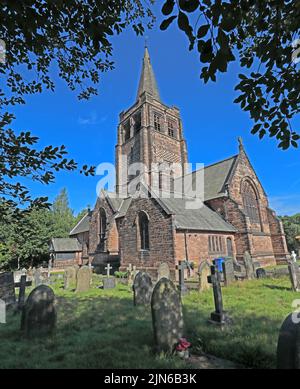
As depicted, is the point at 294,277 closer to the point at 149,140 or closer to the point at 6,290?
the point at 6,290

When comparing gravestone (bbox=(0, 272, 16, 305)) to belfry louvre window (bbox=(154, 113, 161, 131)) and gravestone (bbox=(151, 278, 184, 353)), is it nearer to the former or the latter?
gravestone (bbox=(151, 278, 184, 353))

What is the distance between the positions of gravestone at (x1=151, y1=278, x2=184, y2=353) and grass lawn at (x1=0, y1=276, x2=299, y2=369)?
334 millimetres

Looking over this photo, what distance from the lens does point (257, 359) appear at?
4059mm

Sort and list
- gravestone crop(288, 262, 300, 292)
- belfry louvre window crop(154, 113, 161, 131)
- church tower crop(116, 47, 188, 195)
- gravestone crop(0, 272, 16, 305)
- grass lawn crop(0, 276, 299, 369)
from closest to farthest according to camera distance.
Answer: grass lawn crop(0, 276, 299, 369) → gravestone crop(0, 272, 16, 305) → gravestone crop(288, 262, 300, 292) → church tower crop(116, 47, 188, 195) → belfry louvre window crop(154, 113, 161, 131)

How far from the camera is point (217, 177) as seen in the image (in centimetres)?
2720

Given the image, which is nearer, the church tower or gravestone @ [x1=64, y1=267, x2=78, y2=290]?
gravestone @ [x1=64, y1=267, x2=78, y2=290]

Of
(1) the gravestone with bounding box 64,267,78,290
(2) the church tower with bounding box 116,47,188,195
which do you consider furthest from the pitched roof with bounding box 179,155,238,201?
(1) the gravestone with bounding box 64,267,78,290

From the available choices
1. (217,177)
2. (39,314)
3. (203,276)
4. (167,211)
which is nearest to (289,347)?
(39,314)

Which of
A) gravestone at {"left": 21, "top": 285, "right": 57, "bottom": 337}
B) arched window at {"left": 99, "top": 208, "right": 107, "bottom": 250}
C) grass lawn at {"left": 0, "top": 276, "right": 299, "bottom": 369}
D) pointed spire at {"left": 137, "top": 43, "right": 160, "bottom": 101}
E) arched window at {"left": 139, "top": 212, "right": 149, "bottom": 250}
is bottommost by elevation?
Result: grass lawn at {"left": 0, "top": 276, "right": 299, "bottom": 369}

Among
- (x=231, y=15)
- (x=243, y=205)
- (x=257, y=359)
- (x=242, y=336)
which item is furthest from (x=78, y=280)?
(x=243, y=205)

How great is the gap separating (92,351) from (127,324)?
2.09 m

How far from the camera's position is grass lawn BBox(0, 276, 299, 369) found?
4176mm

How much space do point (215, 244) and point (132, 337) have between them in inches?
617

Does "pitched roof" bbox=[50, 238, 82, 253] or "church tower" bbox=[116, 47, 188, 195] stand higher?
"church tower" bbox=[116, 47, 188, 195]
